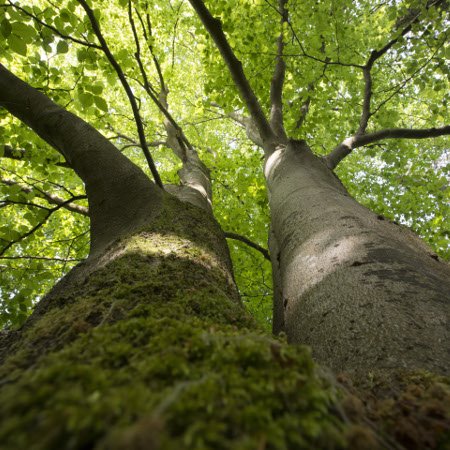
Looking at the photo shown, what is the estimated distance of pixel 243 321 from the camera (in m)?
1.41

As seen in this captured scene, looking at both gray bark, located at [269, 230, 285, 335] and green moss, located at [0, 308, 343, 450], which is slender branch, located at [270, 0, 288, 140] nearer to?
gray bark, located at [269, 230, 285, 335]

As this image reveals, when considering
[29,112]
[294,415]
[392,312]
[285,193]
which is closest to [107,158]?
[29,112]

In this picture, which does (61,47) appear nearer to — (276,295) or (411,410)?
(276,295)

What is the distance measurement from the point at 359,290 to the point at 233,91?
5.12 metres

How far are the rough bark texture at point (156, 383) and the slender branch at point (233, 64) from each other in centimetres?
295

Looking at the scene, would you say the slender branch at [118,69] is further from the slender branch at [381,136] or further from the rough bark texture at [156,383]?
the slender branch at [381,136]

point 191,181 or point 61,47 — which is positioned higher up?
point 191,181

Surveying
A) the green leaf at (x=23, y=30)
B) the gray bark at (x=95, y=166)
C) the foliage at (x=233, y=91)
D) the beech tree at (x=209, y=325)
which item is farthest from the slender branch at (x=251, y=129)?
the green leaf at (x=23, y=30)

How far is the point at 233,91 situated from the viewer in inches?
233

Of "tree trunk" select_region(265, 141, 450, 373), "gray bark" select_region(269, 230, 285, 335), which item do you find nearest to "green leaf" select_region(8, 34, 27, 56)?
"tree trunk" select_region(265, 141, 450, 373)

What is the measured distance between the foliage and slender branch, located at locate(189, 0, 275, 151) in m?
0.62

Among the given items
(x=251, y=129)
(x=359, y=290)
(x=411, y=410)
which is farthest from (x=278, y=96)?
(x=411, y=410)

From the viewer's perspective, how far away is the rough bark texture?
1.70ft

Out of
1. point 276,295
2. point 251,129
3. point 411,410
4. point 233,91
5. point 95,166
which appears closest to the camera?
point 411,410
